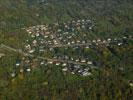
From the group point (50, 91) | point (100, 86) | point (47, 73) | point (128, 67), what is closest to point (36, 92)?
point (50, 91)

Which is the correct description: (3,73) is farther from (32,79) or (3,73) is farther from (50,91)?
(50,91)

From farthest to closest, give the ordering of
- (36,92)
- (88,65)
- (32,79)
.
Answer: (88,65) → (32,79) → (36,92)

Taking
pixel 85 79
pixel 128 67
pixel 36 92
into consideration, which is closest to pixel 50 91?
pixel 36 92

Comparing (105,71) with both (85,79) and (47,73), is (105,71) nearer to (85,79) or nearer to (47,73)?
(85,79)

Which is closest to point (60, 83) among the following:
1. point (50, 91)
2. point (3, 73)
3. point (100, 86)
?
point (50, 91)

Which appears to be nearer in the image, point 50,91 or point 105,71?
point 50,91

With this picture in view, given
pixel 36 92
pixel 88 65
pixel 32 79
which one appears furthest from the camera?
pixel 88 65

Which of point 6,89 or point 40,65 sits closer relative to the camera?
point 6,89
